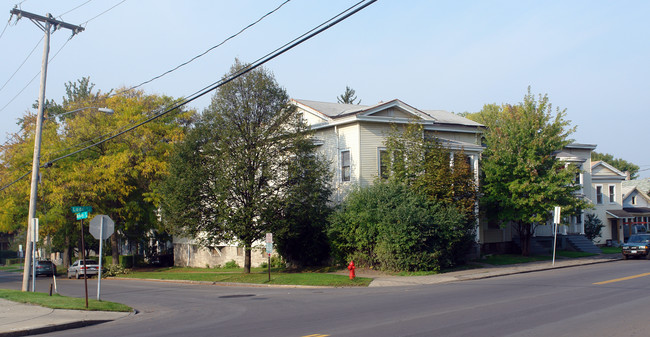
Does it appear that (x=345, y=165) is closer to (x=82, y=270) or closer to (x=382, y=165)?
(x=382, y=165)

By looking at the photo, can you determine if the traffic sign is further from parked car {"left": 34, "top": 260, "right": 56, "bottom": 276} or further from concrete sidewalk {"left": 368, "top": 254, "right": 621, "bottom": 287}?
parked car {"left": 34, "top": 260, "right": 56, "bottom": 276}

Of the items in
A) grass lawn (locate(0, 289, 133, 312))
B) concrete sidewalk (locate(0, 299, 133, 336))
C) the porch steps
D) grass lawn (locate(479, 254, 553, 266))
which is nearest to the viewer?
concrete sidewalk (locate(0, 299, 133, 336))

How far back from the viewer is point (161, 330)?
486 inches

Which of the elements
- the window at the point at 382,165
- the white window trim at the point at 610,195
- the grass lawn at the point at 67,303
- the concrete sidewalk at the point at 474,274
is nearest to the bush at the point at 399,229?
the concrete sidewalk at the point at 474,274

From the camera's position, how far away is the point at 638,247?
3170 cm

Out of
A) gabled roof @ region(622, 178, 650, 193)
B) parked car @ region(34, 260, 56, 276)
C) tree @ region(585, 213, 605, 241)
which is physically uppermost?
gabled roof @ region(622, 178, 650, 193)

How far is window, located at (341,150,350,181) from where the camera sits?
101 ft

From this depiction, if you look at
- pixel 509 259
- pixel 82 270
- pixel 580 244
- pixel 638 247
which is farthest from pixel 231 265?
pixel 638 247

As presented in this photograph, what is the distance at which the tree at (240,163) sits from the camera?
90.0 ft

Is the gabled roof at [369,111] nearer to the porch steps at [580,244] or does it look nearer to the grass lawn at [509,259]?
the grass lawn at [509,259]

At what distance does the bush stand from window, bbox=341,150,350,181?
2.66 meters

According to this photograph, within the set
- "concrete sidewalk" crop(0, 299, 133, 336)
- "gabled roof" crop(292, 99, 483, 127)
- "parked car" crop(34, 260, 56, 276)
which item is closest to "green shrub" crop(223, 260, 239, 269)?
"gabled roof" crop(292, 99, 483, 127)

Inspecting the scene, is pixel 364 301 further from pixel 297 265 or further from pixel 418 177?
pixel 297 265

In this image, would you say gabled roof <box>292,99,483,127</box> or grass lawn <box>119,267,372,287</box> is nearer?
grass lawn <box>119,267,372,287</box>
